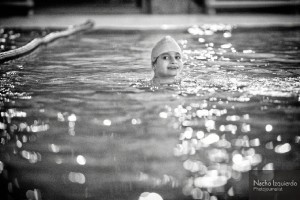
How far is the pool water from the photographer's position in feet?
8.57

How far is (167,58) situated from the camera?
511 centimetres

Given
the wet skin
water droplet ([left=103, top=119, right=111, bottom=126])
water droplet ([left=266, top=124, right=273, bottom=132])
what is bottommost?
water droplet ([left=266, top=124, right=273, bottom=132])

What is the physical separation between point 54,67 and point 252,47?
445cm

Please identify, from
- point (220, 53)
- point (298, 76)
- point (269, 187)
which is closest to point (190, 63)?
point (220, 53)

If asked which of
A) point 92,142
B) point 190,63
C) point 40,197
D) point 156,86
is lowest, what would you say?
point 40,197

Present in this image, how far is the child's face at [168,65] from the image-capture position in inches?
199

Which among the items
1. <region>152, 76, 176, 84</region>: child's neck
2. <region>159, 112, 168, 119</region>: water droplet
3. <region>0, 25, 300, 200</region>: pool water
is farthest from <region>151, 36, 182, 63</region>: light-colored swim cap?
<region>159, 112, 168, 119</region>: water droplet

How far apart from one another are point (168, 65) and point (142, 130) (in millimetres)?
1788

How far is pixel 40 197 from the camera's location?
245cm

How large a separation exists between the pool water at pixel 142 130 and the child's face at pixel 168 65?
7.9 inches

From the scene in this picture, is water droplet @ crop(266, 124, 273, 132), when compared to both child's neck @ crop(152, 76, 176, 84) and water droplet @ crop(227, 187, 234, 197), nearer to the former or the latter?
water droplet @ crop(227, 187, 234, 197)

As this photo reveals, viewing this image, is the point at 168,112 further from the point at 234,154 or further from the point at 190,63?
the point at 190,63

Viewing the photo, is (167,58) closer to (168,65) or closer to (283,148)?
(168,65)

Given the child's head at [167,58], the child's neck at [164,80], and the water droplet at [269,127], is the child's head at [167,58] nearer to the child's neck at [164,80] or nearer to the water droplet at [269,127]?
the child's neck at [164,80]
